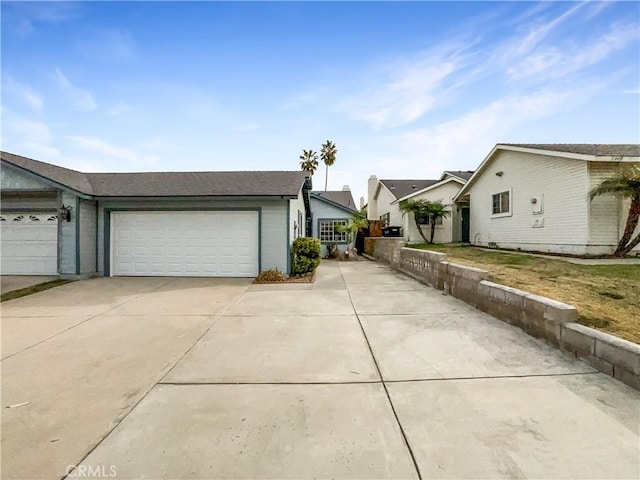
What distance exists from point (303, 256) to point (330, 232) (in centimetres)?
754

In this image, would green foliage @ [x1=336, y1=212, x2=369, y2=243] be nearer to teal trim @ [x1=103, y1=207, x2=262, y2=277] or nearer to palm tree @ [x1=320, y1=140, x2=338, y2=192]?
teal trim @ [x1=103, y1=207, x2=262, y2=277]

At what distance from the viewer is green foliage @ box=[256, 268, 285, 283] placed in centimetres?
938

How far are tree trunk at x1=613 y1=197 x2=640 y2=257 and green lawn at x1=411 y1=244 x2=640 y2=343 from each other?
7.35ft

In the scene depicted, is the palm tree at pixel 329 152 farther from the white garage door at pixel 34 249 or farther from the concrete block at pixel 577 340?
the concrete block at pixel 577 340

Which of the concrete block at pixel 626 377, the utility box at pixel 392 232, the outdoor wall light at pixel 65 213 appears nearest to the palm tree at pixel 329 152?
the utility box at pixel 392 232

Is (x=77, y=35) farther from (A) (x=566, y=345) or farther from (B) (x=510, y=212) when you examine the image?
(B) (x=510, y=212)

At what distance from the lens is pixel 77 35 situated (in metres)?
8.41

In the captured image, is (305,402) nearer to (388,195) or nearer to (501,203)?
(501,203)

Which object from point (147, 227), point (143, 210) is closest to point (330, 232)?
point (147, 227)

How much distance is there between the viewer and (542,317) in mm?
4152

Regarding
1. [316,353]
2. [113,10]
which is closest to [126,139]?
[113,10]

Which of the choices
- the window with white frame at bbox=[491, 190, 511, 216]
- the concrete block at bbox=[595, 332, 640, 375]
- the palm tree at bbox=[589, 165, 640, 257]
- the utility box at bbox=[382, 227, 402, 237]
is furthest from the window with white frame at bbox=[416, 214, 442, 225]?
the concrete block at bbox=[595, 332, 640, 375]

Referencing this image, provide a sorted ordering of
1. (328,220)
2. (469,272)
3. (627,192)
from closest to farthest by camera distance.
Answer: (469,272) < (627,192) < (328,220)

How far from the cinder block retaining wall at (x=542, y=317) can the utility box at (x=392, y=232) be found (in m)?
12.1
